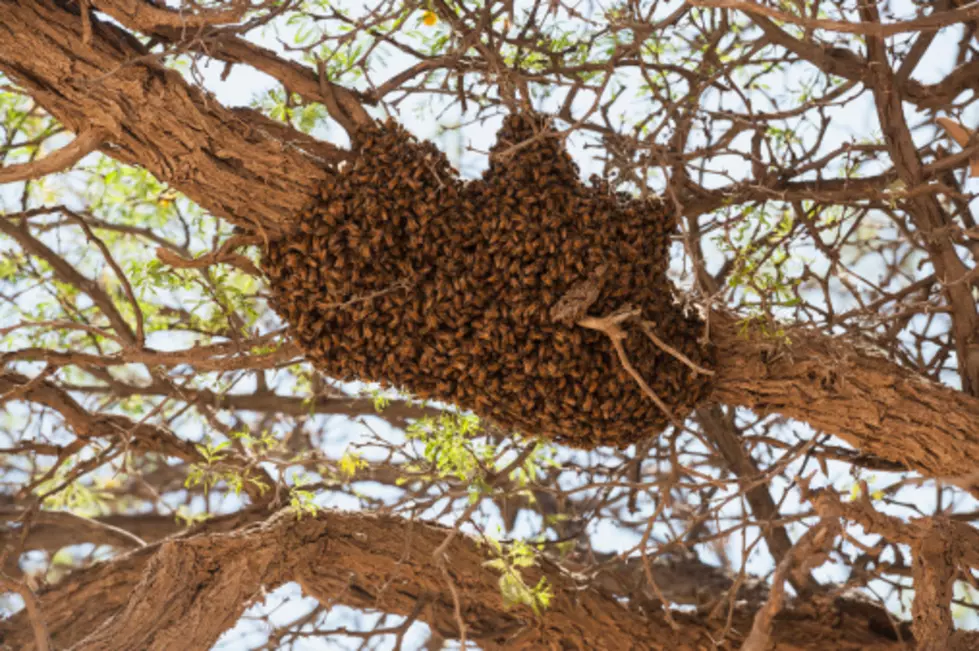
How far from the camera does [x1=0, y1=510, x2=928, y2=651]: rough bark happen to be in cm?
411

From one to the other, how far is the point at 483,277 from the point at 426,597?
1700 millimetres

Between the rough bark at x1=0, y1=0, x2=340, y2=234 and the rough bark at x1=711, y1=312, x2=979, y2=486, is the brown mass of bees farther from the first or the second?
the rough bark at x1=711, y1=312, x2=979, y2=486

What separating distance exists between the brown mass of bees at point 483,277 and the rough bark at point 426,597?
1098mm

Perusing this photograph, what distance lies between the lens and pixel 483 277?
10.6 ft

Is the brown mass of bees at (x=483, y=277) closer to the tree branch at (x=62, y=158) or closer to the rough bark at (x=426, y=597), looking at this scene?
the tree branch at (x=62, y=158)

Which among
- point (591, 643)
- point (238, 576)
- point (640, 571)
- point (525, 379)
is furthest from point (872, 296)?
point (238, 576)

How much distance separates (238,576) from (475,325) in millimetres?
1433

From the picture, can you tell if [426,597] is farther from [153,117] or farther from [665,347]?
[153,117]

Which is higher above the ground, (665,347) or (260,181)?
(260,181)

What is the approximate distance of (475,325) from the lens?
126 inches

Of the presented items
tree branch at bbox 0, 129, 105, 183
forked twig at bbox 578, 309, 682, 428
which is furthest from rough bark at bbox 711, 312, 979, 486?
tree branch at bbox 0, 129, 105, 183

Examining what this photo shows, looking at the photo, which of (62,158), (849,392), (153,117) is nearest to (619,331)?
(849,392)

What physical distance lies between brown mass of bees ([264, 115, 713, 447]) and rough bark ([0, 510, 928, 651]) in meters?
1.10

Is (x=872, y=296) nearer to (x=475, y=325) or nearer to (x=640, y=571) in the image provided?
(x=640, y=571)
